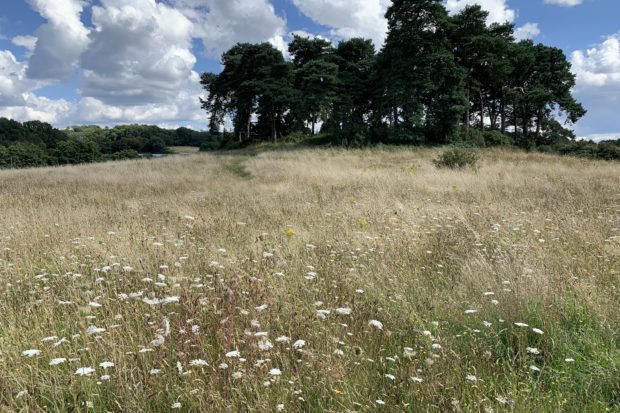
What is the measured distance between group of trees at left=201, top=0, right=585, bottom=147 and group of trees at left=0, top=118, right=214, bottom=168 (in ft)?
102

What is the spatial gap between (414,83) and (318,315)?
33.0m

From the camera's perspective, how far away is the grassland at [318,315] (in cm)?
229

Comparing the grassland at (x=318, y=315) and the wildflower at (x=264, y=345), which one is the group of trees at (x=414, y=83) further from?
the wildflower at (x=264, y=345)

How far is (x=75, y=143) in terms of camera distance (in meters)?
75.1

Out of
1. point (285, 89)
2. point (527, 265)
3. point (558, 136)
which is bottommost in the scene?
point (527, 265)

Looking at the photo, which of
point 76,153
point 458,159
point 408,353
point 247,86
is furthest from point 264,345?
point 76,153

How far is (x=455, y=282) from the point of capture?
396 cm

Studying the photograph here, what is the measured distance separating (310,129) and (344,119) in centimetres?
1258

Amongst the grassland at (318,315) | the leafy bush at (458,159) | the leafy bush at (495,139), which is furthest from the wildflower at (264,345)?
the leafy bush at (495,139)

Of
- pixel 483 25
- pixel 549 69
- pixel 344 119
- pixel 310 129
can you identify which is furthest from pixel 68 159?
pixel 549 69

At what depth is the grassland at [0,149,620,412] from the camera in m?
2.29

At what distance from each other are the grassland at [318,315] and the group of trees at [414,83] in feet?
95.3

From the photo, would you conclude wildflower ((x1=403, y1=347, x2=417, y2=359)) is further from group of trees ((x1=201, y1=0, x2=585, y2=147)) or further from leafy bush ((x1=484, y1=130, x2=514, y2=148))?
leafy bush ((x1=484, y1=130, x2=514, y2=148))

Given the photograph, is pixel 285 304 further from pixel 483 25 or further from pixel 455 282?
pixel 483 25
